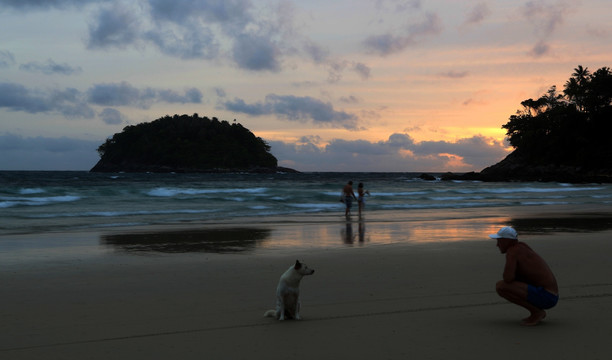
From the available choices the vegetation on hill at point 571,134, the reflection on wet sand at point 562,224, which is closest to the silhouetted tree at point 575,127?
the vegetation on hill at point 571,134

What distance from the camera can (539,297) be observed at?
19.0 feet

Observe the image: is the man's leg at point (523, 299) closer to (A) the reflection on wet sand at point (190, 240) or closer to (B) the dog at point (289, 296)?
(B) the dog at point (289, 296)

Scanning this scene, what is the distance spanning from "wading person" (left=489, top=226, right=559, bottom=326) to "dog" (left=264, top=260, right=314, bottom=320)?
2.05m

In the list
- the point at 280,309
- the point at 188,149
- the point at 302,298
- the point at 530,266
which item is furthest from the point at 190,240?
the point at 188,149

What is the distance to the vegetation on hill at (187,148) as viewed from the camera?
166375mm

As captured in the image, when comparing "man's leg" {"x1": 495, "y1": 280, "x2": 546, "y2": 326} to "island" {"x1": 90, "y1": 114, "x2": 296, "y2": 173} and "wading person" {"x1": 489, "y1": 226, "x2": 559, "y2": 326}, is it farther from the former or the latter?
"island" {"x1": 90, "y1": 114, "x2": 296, "y2": 173}

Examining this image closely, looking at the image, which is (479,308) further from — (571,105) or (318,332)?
(571,105)

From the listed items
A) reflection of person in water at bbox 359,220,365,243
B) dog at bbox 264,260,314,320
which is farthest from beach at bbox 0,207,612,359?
reflection of person in water at bbox 359,220,365,243

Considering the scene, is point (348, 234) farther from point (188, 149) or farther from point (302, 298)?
point (188, 149)

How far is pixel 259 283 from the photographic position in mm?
8438

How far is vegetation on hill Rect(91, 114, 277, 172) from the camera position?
166375mm

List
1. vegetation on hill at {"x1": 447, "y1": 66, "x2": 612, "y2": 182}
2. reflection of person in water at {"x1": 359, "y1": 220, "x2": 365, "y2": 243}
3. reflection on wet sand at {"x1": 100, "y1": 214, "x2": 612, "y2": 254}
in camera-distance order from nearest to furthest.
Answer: reflection on wet sand at {"x1": 100, "y1": 214, "x2": 612, "y2": 254} → reflection of person in water at {"x1": 359, "y1": 220, "x2": 365, "y2": 243} → vegetation on hill at {"x1": 447, "y1": 66, "x2": 612, "y2": 182}

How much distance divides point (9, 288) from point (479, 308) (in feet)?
20.6

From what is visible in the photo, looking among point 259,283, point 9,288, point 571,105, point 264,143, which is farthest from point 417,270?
point 264,143
